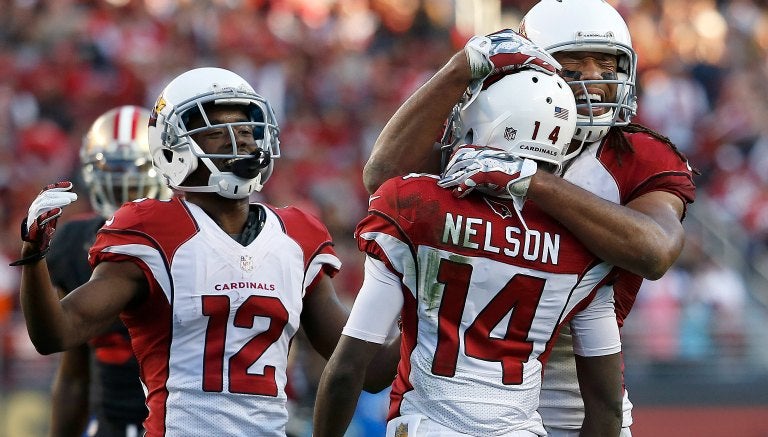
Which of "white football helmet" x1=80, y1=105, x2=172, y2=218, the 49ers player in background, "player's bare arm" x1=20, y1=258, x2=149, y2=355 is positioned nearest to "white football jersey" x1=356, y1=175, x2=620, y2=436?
"player's bare arm" x1=20, y1=258, x2=149, y2=355

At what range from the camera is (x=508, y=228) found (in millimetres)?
3295

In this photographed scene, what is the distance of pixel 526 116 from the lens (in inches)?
132

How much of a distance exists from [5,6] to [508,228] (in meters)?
10.2

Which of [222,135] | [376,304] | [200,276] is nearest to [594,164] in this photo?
[376,304]

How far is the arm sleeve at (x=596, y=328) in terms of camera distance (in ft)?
11.7

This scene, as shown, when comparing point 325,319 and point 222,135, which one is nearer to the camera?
point 222,135

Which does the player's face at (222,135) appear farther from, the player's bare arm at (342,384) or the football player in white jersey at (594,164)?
the player's bare arm at (342,384)

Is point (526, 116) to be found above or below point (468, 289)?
above

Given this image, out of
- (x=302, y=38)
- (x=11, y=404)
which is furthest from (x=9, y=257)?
(x=302, y=38)

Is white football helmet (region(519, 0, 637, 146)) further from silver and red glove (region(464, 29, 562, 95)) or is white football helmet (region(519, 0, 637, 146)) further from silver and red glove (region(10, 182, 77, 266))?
silver and red glove (region(10, 182, 77, 266))

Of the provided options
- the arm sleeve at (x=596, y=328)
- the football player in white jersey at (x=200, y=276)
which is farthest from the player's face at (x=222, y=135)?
the arm sleeve at (x=596, y=328)

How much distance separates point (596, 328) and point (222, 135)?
1316 millimetres

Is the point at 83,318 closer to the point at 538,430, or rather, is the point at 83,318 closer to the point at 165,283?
the point at 165,283

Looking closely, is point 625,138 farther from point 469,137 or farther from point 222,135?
point 222,135
